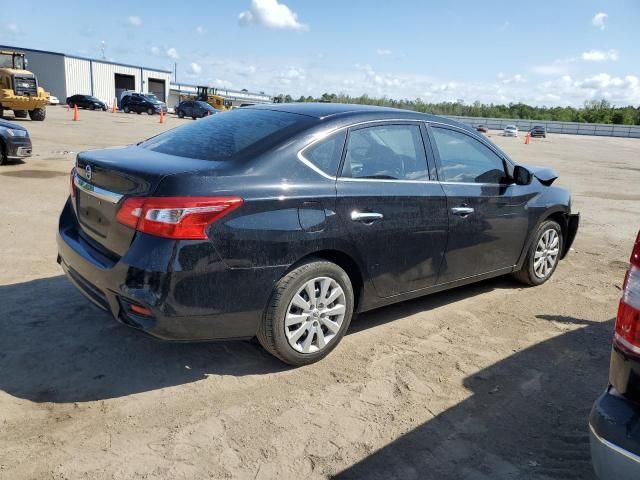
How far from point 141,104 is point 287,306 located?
153 feet

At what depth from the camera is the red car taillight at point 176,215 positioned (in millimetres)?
2936

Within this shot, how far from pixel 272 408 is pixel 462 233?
210 centimetres

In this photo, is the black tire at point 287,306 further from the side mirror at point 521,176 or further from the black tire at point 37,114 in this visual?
the black tire at point 37,114

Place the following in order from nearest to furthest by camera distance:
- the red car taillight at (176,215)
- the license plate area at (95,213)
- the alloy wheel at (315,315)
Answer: the red car taillight at (176,215)
the license plate area at (95,213)
the alloy wheel at (315,315)

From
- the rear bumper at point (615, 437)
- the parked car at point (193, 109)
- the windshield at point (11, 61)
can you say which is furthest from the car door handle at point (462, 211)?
the parked car at point (193, 109)

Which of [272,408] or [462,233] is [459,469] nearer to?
[272,408]

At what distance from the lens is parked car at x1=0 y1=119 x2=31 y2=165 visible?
10.6m

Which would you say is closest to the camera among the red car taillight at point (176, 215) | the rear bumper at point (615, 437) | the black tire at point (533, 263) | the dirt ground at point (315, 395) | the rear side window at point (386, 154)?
the rear bumper at point (615, 437)

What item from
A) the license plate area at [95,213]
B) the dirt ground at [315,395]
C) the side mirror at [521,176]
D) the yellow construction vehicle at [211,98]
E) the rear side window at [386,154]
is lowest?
the dirt ground at [315,395]

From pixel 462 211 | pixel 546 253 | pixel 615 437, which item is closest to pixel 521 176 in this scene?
pixel 462 211

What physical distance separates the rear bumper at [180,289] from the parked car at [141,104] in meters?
45.3

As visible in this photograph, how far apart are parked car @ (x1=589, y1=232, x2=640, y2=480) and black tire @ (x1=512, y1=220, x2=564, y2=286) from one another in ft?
10.3

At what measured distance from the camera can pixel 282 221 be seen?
127 inches

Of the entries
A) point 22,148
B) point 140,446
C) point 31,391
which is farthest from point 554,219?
point 22,148
